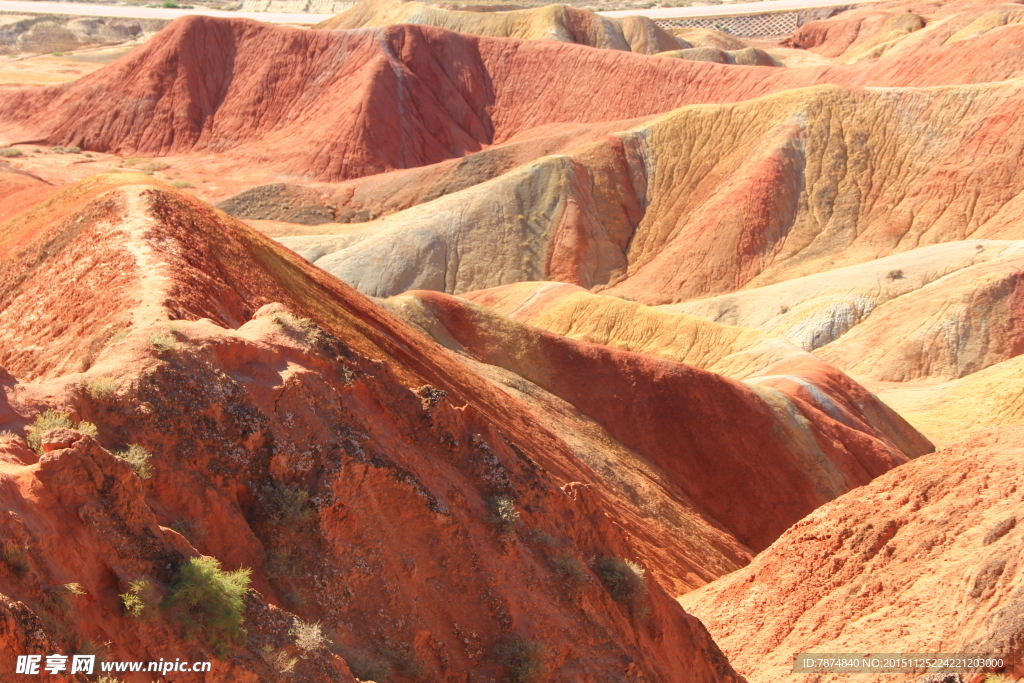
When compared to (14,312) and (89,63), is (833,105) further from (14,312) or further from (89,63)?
(89,63)

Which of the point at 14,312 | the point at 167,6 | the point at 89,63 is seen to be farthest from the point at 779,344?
the point at 167,6

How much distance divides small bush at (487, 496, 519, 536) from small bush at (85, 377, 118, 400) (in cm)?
367

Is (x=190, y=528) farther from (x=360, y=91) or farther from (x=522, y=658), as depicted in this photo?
(x=360, y=91)

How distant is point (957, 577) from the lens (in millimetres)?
15039

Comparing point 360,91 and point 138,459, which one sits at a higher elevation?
point 360,91

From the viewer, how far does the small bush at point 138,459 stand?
26.1 feet

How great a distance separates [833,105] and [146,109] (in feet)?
151

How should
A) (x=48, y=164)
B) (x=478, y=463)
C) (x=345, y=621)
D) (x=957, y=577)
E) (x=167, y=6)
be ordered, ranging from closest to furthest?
(x=345, y=621), (x=478, y=463), (x=957, y=577), (x=48, y=164), (x=167, y=6)

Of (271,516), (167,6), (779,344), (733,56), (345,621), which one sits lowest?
(779,344)

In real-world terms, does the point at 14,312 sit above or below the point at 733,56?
below

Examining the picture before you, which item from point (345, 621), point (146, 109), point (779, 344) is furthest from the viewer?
point (146, 109)

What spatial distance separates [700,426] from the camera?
31.2 meters

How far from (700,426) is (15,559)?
2647cm

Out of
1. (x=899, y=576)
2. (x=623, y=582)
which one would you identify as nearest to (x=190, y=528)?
(x=623, y=582)
